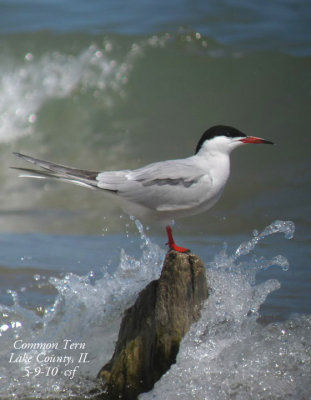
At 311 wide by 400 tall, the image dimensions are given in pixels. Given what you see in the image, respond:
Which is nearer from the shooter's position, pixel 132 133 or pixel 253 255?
pixel 253 255

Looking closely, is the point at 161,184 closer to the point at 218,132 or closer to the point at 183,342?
the point at 218,132

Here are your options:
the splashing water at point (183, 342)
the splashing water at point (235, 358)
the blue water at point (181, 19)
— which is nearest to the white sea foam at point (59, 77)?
the blue water at point (181, 19)

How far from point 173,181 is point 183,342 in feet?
3.22

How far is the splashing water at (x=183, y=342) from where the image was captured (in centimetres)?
367

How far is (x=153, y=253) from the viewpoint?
183 inches

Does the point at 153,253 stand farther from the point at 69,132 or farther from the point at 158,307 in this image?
the point at 69,132

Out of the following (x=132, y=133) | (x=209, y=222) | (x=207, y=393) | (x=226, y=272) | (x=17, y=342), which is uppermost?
(x=132, y=133)

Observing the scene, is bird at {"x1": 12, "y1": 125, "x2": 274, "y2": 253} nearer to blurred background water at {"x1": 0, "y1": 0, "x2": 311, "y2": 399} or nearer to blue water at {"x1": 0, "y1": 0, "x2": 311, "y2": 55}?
blurred background water at {"x1": 0, "y1": 0, "x2": 311, "y2": 399}

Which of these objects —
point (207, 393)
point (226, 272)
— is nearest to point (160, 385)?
point (207, 393)

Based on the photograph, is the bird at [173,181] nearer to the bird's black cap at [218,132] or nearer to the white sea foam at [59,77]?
the bird's black cap at [218,132]

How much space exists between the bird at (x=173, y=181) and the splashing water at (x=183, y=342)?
0.37 m

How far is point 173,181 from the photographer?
4.32 meters

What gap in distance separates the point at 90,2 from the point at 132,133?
2912 millimetres

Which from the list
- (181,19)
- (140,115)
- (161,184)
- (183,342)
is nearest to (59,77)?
(140,115)
